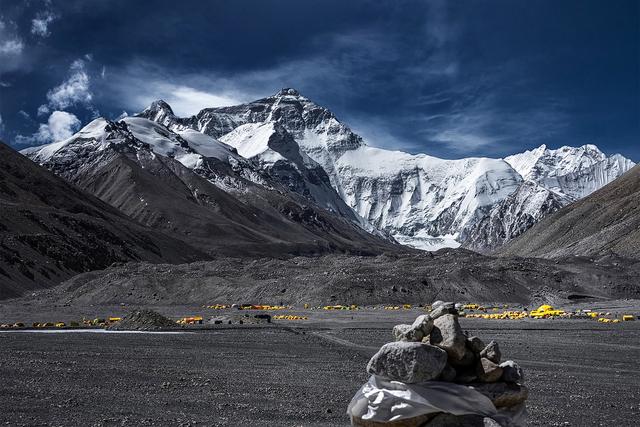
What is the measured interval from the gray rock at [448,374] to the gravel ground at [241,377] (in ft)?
14.1

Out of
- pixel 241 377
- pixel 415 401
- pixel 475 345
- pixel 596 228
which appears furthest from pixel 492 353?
pixel 596 228

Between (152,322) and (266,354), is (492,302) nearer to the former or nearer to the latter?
(152,322)

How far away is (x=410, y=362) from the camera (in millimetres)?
8594

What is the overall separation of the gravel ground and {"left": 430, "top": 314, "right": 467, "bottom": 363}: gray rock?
13.8 feet

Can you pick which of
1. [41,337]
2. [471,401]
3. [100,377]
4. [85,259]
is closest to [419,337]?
[471,401]

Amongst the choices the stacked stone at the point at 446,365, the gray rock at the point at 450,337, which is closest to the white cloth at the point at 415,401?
the stacked stone at the point at 446,365

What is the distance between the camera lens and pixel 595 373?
66.3ft

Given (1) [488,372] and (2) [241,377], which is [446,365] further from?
(2) [241,377]

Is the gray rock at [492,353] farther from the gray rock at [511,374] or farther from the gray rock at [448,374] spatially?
the gray rock at [448,374]

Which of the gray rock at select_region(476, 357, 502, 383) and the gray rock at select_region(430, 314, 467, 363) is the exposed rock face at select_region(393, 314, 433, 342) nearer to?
the gray rock at select_region(430, 314, 467, 363)

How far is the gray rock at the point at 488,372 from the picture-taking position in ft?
29.7

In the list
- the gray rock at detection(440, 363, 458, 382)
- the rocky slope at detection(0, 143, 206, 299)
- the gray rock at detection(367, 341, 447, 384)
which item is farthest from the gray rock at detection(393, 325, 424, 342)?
the rocky slope at detection(0, 143, 206, 299)

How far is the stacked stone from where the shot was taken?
8531mm

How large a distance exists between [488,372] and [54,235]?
91.6 metres
